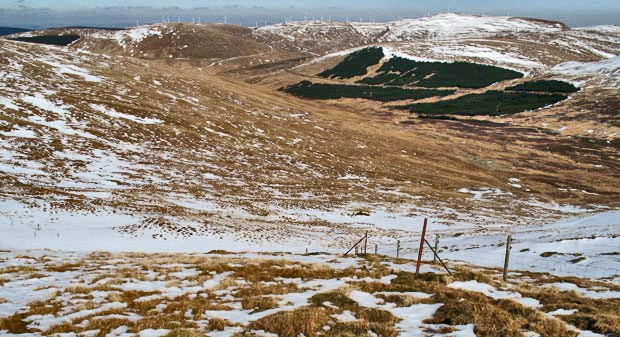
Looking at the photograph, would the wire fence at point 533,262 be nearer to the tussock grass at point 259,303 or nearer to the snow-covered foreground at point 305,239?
the snow-covered foreground at point 305,239

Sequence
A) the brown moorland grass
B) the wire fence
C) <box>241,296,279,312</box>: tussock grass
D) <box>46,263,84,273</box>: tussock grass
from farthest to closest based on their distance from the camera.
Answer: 1. the wire fence
2. <box>46,263,84,273</box>: tussock grass
3. <box>241,296,279,312</box>: tussock grass
4. the brown moorland grass

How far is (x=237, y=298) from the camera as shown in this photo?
50.1ft

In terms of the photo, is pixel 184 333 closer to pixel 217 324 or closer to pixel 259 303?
pixel 217 324

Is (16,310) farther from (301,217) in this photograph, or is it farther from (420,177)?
(420,177)

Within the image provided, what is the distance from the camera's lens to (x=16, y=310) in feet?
42.8

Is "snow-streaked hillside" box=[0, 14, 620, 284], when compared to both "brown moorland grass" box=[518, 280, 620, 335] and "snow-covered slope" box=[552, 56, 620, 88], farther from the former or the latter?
"snow-covered slope" box=[552, 56, 620, 88]

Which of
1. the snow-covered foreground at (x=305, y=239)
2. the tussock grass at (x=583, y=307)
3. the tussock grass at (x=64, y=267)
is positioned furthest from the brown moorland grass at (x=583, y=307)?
the tussock grass at (x=64, y=267)

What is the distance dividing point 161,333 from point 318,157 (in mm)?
71643

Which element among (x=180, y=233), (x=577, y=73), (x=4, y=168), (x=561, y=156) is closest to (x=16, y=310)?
(x=180, y=233)

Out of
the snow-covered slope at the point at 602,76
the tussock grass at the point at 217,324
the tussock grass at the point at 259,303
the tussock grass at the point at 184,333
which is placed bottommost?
the tussock grass at the point at 259,303

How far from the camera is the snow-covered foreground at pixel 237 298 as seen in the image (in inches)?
461

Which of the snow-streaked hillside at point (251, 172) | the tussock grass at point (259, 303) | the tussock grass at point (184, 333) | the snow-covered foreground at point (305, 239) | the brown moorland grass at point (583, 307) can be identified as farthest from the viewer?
the snow-streaked hillside at point (251, 172)

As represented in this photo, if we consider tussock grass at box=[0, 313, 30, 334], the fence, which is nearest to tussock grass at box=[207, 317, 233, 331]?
tussock grass at box=[0, 313, 30, 334]

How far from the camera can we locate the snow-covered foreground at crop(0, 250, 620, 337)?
11.7 metres
